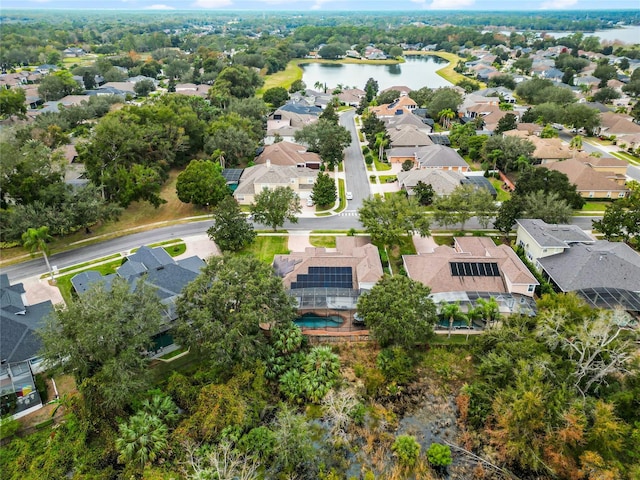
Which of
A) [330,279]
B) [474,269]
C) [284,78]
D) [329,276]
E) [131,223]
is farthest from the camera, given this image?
[284,78]

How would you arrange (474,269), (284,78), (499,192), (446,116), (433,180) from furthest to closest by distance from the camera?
1. (284,78)
2. (446,116)
3. (499,192)
4. (433,180)
5. (474,269)

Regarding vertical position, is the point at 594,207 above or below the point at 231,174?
above

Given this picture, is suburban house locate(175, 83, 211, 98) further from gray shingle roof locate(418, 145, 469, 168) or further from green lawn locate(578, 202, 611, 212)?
green lawn locate(578, 202, 611, 212)

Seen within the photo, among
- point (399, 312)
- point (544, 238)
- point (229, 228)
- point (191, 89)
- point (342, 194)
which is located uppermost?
point (399, 312)

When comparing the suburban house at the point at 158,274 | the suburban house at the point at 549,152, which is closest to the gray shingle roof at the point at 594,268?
the suburban house at the point at 158,274

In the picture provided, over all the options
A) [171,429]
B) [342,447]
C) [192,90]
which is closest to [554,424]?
[342,447]

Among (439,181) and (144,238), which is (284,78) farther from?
(144,238)

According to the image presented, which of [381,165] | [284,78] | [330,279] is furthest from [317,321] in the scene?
[284,78]
